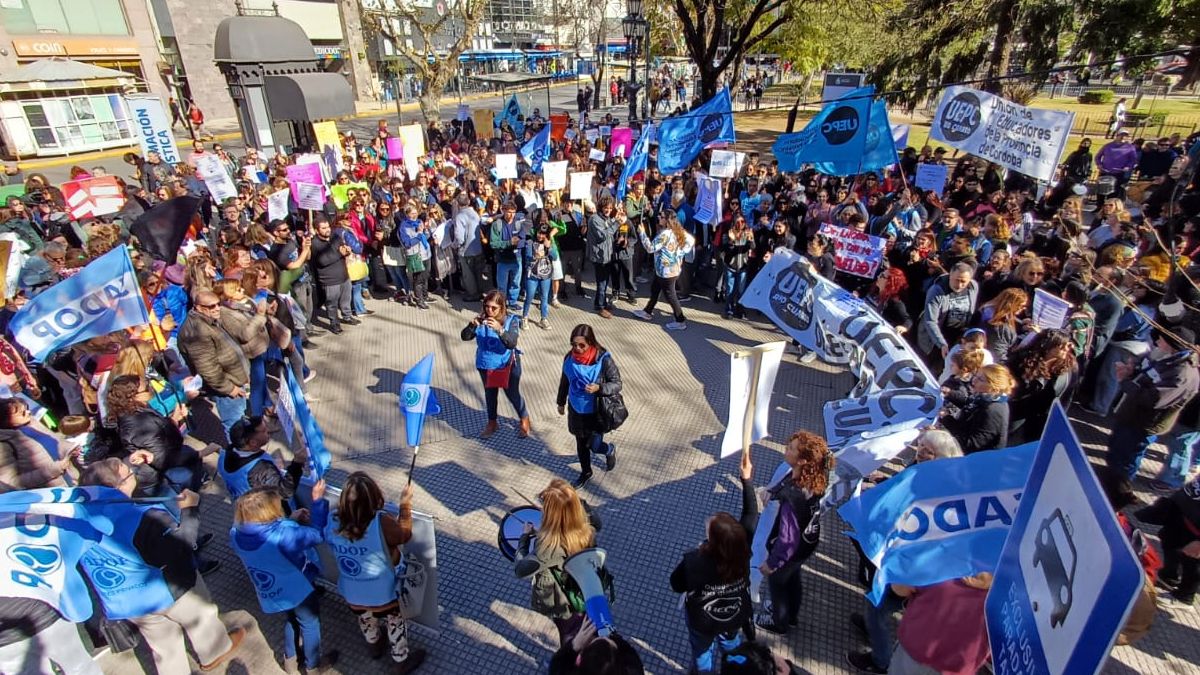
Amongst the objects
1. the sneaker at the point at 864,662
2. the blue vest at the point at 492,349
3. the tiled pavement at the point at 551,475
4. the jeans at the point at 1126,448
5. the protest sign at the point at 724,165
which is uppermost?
the protest sign at the point at 724,165

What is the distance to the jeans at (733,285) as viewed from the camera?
8914 mm

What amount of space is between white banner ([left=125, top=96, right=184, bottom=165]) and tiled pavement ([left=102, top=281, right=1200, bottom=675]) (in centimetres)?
862

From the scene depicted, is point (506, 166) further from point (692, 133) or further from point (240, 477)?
point (240, 477)

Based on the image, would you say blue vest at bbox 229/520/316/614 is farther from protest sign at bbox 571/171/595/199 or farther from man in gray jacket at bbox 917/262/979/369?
protest sign at bbox 571/171/595/199

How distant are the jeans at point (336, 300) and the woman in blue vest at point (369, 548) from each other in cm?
565

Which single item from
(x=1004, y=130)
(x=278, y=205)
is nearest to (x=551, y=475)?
(x=278, y=205)

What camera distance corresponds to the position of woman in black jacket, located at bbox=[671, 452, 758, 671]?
3037mm

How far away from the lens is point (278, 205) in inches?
385

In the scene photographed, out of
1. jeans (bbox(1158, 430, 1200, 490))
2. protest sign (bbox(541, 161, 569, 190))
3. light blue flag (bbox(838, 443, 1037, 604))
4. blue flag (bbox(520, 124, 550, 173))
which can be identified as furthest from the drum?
blue flag (bbox(520, 124, 550, 173))

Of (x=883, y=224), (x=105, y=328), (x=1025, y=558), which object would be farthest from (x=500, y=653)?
(x=883, y=224)

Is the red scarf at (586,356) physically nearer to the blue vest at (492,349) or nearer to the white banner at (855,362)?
the blue vest at (492,349)

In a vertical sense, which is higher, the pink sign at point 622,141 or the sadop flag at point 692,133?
the sadop flag at point 692,133

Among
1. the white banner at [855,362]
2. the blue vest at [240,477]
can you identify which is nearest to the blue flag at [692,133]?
the white banner at [855,362]

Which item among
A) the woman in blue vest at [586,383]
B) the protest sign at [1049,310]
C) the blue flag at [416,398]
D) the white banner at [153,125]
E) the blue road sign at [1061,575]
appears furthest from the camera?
the white banner at [153,125]
